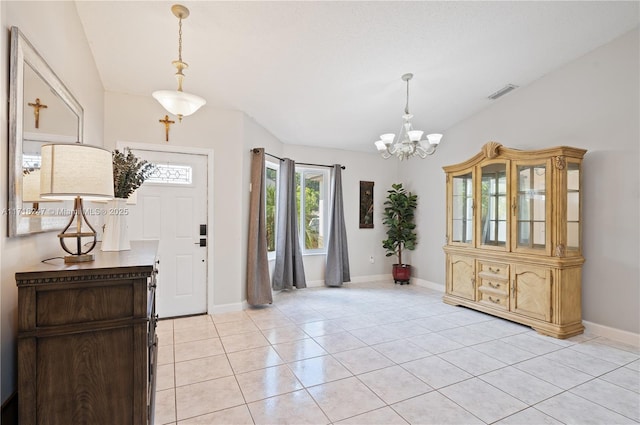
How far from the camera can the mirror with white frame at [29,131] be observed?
139 cm

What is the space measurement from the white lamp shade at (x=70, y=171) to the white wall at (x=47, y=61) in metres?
0.15

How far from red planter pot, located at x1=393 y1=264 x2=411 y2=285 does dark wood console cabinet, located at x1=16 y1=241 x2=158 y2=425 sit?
516 centimetres

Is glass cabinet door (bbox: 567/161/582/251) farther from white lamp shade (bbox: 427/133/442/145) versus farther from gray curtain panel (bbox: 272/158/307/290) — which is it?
gray curtain panel (bbox: 272/158/307/290)

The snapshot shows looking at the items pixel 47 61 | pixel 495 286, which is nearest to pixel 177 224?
pixel 47 61

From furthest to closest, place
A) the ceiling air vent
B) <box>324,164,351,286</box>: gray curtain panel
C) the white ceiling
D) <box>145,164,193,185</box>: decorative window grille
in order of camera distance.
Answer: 1. <box>324,164,351,286</box>: gray curtain panel
2. the ceiling air vent
3. <box>145,164,193,185</box>: decorative window grille
4. the white ceiling

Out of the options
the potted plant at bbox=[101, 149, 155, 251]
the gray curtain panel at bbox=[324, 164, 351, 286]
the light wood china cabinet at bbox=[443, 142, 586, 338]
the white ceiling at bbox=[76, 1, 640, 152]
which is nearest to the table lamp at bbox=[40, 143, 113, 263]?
the potted plant at bbox=[101, 149, 155, 251]

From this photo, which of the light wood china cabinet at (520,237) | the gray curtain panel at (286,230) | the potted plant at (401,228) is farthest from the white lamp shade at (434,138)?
the potted plant at (401,228)

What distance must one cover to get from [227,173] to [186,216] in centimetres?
75

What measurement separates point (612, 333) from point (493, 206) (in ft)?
5.90

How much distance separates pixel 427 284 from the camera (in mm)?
5793

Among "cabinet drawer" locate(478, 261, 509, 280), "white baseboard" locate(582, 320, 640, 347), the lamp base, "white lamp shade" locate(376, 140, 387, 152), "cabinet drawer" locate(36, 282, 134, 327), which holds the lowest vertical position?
"white baseboard" locate(582, 320, 640, 347)

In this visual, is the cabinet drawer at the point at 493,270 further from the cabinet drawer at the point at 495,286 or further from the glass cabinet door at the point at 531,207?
the glass cabinet door at the point at 531,207

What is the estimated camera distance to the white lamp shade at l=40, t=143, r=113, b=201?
1.36 m

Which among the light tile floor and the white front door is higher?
the white front door
